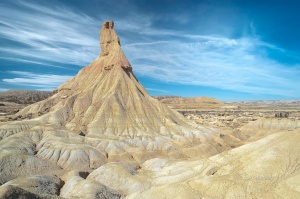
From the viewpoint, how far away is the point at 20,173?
151ft

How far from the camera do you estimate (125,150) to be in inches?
2462

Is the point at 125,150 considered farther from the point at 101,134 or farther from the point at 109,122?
the point at 109,122

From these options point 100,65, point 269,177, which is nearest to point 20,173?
point 269,177

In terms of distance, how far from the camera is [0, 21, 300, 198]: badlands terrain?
3272 centimetres

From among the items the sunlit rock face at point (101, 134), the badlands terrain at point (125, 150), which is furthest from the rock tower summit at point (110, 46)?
the badlands terrain at point (125, 150)

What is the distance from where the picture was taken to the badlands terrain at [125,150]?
32.7 metres

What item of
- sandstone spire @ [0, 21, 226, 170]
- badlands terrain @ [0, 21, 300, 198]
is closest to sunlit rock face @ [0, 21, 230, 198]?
sandstone spire @ [0, 21, 226, 170]

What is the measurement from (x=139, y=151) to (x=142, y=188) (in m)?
23.5

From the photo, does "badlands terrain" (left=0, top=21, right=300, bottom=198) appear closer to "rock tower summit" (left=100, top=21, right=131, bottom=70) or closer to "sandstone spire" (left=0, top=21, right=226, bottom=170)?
"sandstone spire" (left=0, top=21, right=226, bottom=170)

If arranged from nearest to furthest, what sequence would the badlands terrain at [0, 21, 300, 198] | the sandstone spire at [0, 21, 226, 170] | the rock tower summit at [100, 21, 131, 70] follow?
1. the badlands terrain at [0, 21, 300, 198]
2. the sandstone spire at [0, 21, 226, 170]
3. the rock tower summit at [100, 21, 131, 70]

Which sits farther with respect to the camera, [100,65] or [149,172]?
[100,65]

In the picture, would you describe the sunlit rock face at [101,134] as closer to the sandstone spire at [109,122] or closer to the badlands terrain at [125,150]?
the sandstone spire at [109,122]

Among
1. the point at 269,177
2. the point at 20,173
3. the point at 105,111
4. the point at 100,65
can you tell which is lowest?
the point at 20,173

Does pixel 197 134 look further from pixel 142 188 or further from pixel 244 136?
pixel 142 188
